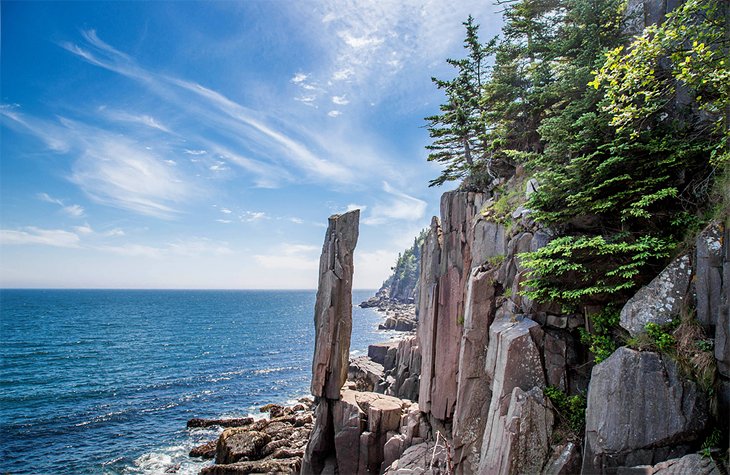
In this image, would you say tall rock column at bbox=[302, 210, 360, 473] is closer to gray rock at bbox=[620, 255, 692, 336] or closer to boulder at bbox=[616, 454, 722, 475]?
gray rock at bbox=[620, 255, 692, 336]

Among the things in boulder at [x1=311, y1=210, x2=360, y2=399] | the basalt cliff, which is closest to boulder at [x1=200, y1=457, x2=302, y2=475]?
boulder at [x1=311, y1=210, x2=360, y2=399]

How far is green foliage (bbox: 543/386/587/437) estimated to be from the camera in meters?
9.48

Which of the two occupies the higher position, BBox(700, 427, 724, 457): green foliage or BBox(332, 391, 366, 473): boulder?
BBox(700, 427, 724, 457): green foliage

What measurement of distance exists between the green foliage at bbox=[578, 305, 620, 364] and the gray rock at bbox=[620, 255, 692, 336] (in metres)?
0.74

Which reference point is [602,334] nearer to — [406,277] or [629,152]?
[629,152]

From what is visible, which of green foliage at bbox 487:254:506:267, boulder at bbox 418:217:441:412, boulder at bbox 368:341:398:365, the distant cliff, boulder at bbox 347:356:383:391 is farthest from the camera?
the distant cliff

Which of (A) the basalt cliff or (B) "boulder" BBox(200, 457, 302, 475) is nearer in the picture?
(A) the basalt cliff

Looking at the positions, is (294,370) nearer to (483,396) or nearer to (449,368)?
(449,368)

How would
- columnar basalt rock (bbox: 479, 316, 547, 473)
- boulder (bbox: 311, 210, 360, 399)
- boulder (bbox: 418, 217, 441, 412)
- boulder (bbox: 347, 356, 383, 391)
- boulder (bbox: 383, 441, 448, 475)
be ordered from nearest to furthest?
columnar basalt rock (bbox: 479, 316, 547, 473), boulder (bbox: 383, 441, 448, 475), boulder (bbox: 418, 217, 441, 412), boulder (bbox: 311, 210, 360, 399), boulder (bbox: 347, 356, 383, 391)

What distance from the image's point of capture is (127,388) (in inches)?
1718

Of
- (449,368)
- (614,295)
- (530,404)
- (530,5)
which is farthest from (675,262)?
(530,5)

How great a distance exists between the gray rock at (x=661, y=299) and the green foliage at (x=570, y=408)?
2.45 meters

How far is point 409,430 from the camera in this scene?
64.7 ft

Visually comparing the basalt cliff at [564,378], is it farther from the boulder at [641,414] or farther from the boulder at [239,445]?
the boulder at [239,445]
